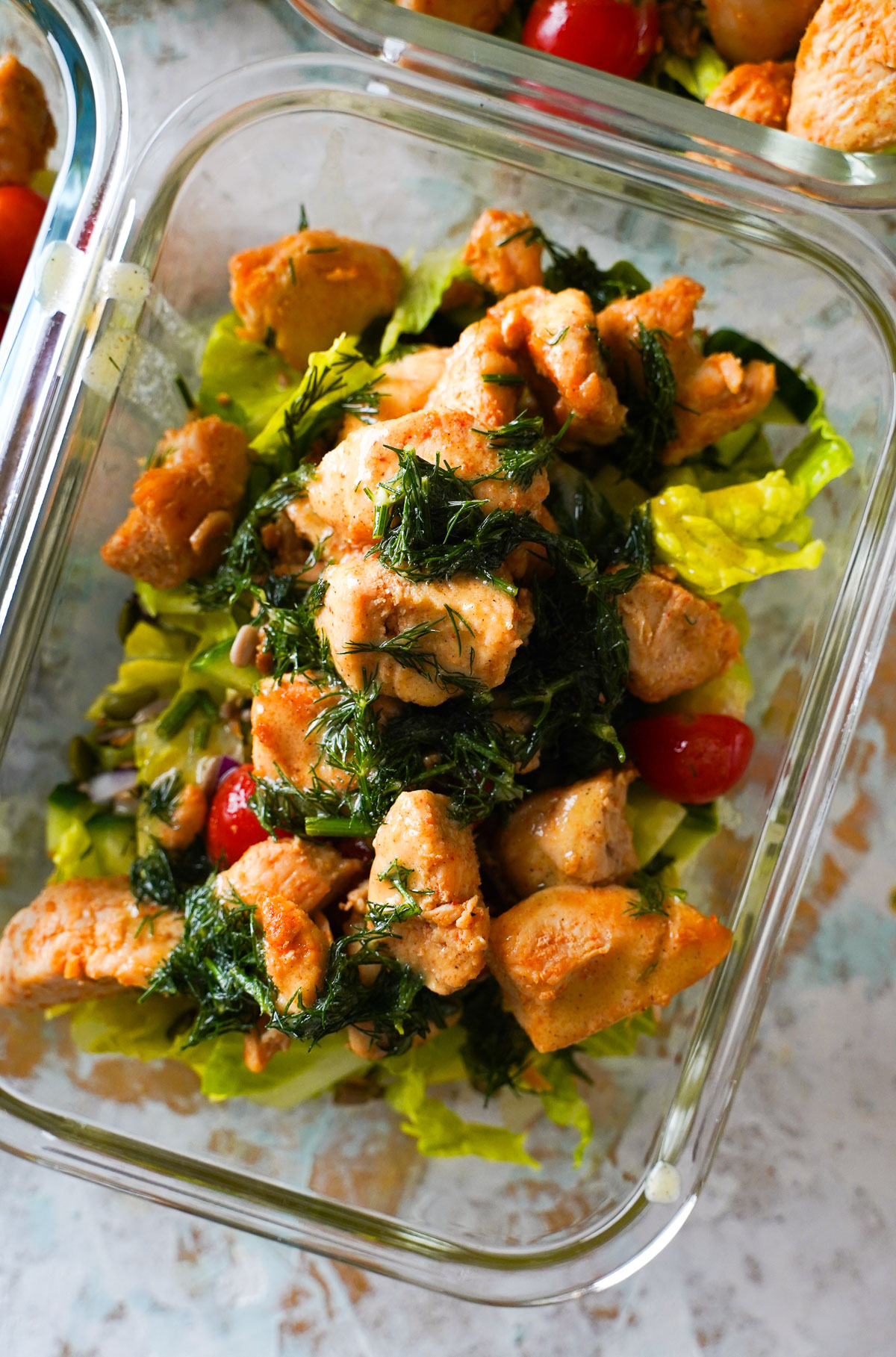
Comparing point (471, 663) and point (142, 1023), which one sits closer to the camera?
point (471, 663)

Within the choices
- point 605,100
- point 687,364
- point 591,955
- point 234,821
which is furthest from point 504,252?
point 591,955

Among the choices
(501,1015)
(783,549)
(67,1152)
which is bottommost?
(67,1152)

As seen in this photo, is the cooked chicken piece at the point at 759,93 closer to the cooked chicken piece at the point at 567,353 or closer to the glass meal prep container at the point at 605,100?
the glass meal prep container at the point at 605,100

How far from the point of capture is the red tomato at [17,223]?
7.55 ft

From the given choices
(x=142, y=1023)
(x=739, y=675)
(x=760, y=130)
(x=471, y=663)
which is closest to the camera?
(x=471, y=663)

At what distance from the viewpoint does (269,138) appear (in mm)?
2156

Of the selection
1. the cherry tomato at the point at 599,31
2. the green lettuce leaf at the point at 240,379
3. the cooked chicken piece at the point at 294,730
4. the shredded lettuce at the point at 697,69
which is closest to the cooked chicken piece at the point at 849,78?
the shredded lettuce at the point at 697,69

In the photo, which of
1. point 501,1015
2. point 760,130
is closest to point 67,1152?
point 501,1015

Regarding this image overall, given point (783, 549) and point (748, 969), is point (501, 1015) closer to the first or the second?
point (748, 969)

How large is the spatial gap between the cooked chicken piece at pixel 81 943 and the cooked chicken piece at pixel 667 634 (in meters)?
1.01

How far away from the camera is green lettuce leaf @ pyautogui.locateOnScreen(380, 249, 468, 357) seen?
213 centimetres

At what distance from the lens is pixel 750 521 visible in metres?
2.04

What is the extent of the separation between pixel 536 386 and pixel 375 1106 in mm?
1558

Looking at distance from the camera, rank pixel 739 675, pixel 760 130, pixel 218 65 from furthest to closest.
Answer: pixel 218 65
pixel 739 675
pixel 760 130
